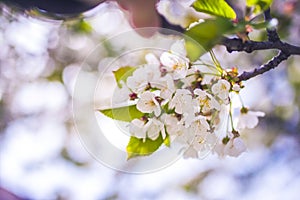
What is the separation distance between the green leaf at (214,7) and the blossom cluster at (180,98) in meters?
0.04

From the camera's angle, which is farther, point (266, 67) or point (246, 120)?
point (246, 120)

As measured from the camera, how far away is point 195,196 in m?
2.01

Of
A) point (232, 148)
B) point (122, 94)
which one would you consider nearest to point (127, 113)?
point (122, 94)

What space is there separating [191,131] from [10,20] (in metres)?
0.66

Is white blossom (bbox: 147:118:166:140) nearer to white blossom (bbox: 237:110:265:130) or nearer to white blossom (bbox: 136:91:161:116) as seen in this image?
white blossom (bbox: 136:91:161:116)

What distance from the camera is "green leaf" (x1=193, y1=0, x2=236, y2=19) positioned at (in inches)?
21.3

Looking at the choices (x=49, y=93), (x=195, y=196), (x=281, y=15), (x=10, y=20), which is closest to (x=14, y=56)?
(x=49, y=93)

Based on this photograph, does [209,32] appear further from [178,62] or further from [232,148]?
[232,148]

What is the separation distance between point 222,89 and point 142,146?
11 centimetres

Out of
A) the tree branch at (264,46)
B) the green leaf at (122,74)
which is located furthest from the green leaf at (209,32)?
the green leaf at (122,74)

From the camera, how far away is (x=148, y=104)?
1.78ft

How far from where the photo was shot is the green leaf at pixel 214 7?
21.3 inches

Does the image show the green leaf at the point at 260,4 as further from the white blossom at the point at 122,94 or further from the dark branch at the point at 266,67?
the white blossom at the point at 122,94

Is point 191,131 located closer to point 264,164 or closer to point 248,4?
point 248,4
